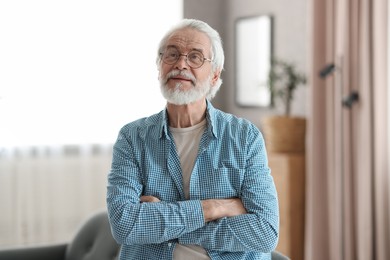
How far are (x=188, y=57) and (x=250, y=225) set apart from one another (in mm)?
547

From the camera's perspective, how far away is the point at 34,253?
9.05 feet

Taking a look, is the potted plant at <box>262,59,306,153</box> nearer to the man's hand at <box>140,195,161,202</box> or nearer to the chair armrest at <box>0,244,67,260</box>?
the chair armrest at <box>0,244,67,260</box>

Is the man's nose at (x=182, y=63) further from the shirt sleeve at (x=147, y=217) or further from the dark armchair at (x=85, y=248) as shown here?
the dark armchair at (x=85, y=248)

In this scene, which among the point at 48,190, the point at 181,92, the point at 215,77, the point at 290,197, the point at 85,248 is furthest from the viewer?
the point at 48,190

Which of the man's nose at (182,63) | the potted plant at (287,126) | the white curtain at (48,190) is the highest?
the man's nose at (182,63)

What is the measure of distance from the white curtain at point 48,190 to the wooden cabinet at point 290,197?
171 cm

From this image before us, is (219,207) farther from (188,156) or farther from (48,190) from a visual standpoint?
(48,190)

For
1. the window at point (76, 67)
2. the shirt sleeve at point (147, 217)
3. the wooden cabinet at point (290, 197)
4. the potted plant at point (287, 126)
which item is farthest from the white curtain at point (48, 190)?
the shirt sleeve at point (147, 217)

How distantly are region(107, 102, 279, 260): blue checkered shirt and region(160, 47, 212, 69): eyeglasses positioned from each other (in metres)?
0.16

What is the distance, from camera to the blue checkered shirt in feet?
5.95

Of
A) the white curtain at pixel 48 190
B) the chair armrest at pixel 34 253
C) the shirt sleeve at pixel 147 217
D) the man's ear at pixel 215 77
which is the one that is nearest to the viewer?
the shirt sleeve at pixel 147 217

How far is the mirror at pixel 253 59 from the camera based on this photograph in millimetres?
4793

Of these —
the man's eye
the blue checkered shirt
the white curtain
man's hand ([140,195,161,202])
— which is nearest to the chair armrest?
the blue checkered shirt

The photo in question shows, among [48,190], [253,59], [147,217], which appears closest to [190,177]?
[147,217]
